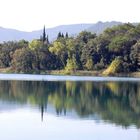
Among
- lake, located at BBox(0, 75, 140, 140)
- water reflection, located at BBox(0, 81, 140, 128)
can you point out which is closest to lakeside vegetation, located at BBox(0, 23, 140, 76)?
water reflection, located at BBox(0, 81, 140, 128)

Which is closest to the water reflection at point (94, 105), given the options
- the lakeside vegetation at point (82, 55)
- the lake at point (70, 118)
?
the lake at point (70, 118)

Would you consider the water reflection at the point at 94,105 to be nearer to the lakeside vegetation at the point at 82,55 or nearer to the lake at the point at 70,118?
the lake at the point at 70,118

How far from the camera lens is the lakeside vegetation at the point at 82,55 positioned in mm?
120375

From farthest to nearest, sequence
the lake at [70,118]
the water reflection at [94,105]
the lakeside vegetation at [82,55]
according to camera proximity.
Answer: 1. the lakeside vegetation at [82,55]
2. the water reflection at [94,105]
3. the lake at [70,118]

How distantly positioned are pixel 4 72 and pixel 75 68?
25.1m

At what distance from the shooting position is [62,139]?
83.5ft

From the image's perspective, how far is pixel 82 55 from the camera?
415 ft

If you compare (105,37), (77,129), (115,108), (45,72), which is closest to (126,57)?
(105,37)

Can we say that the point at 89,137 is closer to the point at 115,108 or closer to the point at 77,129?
the point at 77,129

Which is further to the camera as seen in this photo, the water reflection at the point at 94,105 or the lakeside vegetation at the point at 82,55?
the lakeside vegetation at the point at 82,55

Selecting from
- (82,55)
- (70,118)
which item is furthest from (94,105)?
(82,55)

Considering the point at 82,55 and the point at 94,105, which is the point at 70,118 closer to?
the point at 94,105

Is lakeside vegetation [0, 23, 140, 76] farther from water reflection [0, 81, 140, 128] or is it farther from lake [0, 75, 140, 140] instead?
lake [0, 75, 140, 140]

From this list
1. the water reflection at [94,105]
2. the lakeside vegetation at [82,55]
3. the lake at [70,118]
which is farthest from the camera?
the lakeside vegetation at [82,55]
